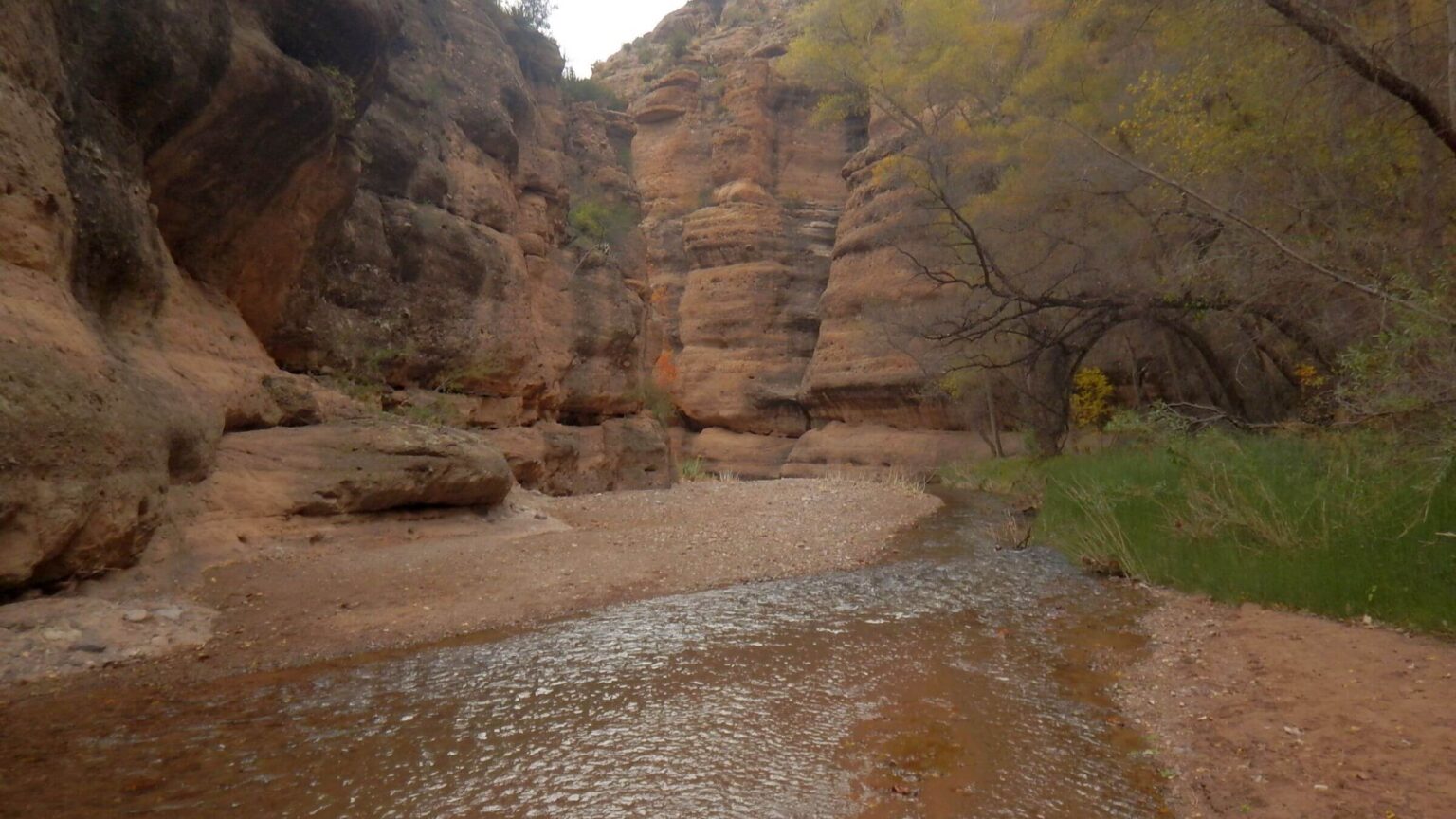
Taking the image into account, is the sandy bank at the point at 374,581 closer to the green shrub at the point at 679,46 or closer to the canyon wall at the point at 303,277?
the canyon wall at the point at 303,277

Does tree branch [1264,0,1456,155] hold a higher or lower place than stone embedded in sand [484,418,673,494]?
higher

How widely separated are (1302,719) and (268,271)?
1146 cm

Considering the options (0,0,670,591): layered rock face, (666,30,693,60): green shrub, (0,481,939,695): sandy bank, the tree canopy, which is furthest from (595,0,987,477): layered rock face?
(0,481,939,695): sandy bank

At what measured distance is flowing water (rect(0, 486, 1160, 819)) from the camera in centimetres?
327

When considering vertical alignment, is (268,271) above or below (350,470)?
above

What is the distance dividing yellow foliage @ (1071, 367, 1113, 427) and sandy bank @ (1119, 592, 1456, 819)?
16.8m

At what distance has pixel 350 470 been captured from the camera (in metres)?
8.62

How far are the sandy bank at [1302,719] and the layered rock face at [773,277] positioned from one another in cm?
2109

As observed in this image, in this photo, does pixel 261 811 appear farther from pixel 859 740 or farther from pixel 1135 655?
pixel 1135 655

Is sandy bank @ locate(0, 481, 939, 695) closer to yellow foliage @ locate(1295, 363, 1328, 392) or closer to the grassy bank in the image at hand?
the grassy bank

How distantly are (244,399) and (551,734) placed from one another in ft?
21.9

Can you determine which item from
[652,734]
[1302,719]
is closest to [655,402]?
[652,734]

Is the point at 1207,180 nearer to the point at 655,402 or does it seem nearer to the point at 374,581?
the point at 374,581

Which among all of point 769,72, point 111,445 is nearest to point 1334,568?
point 111,445
